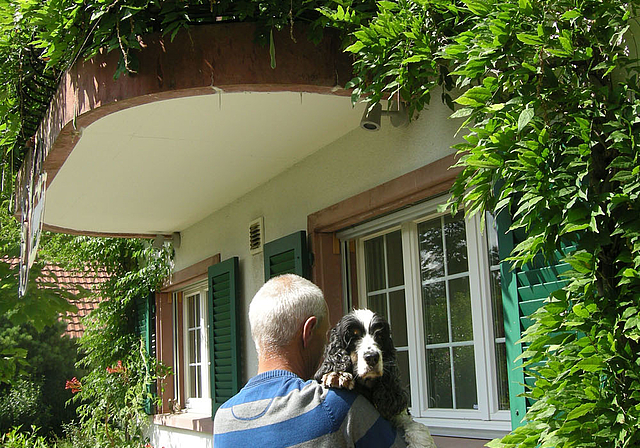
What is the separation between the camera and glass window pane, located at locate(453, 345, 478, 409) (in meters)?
4.31

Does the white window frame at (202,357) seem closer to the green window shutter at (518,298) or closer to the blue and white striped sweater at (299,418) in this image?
the green window shutter at (518,298)

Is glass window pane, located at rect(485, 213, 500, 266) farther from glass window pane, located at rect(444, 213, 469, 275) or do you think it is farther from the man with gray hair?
the man with gray hair

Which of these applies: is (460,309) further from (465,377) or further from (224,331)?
(224,331)

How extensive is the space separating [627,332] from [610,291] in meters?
0.18

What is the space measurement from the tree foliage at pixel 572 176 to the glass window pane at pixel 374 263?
2.29 metres

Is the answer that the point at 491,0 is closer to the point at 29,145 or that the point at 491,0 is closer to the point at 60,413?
the point at 29,145

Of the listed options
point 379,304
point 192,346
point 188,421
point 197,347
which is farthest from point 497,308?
point 192,346

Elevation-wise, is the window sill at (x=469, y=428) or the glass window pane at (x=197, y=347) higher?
the glass window pane at (x=197, y=347)

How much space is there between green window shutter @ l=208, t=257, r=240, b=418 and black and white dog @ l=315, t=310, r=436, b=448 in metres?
4.71

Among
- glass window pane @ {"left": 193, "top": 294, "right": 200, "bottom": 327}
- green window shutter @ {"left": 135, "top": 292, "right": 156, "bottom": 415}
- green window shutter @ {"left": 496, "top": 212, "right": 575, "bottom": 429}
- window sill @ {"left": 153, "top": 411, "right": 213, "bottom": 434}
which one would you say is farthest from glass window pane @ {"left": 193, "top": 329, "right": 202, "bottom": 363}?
green window shutter @ {"left": 496, "top": 212, "right": 575, "bottom": 429}

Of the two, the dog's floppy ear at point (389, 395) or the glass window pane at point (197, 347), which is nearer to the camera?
the dog's floppy ear at point (389, 395)

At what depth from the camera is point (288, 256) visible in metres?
5.75

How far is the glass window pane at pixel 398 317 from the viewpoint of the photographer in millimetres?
4887

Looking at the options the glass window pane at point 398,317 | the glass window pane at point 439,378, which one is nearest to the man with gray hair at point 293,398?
the glass window pane at point 439,378
